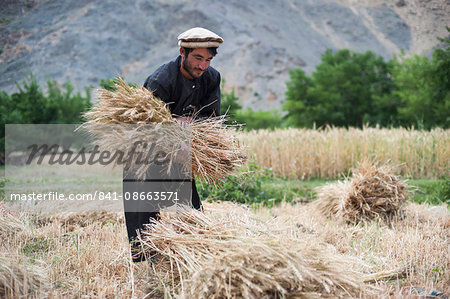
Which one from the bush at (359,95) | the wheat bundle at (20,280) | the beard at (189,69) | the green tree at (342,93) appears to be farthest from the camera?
the green tree at (342,93)

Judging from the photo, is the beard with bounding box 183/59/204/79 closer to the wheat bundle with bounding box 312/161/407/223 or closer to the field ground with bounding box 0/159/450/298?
the field ground with bounding box 0/159/450/298

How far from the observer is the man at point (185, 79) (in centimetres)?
296

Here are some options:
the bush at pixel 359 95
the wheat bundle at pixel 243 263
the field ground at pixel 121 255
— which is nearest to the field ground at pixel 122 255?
the field ground at pixel 121 255

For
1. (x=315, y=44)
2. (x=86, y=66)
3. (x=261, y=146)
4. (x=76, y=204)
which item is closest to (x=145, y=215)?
(x=76, y=204)

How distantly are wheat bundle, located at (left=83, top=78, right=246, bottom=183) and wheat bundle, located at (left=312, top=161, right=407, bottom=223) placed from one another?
240 cm

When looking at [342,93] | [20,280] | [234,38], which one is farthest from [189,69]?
[234,38]

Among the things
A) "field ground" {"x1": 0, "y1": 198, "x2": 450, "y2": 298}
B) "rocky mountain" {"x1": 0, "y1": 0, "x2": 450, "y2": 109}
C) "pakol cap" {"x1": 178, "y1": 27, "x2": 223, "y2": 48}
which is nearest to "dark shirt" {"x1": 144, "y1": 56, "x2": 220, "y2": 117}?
"pakol cap" {"x1": 178, "y1": 27, "x2": 223, "y2": 48}

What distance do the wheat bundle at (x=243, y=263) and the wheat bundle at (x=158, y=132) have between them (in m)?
0.46

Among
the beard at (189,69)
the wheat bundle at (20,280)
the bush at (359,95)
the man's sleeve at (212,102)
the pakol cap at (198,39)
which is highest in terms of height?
the bush at (359,95)

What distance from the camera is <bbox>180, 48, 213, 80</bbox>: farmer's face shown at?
2.99m

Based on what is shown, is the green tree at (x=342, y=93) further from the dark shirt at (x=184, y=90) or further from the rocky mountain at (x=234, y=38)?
the dark shirt at (x=184, y=90)

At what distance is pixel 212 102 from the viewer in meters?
3.32

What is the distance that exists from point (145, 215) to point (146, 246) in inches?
9.6

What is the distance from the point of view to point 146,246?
2895mm
